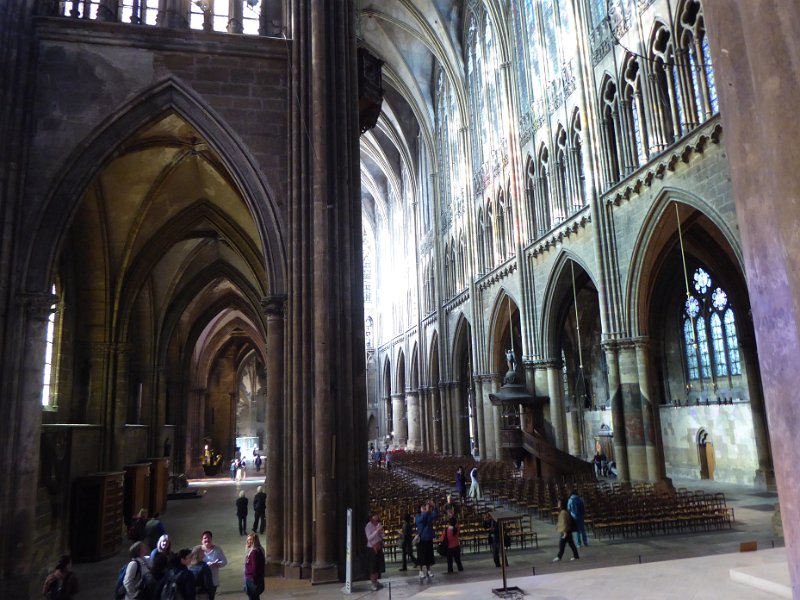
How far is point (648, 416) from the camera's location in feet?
54.9

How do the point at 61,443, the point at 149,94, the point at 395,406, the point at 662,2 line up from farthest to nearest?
the point at 395,406
the point at 662,2
the point at 61,443
the point at 149,94

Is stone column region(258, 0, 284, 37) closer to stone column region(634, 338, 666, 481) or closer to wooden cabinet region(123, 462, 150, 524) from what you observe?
→ wooden cabinet region(123, 462, 150, 524)

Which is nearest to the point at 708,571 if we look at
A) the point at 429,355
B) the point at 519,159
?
the point at 519,159

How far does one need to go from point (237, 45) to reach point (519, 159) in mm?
15520

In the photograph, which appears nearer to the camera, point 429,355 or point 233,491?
point 233,491

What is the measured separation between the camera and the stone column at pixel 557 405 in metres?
21.8

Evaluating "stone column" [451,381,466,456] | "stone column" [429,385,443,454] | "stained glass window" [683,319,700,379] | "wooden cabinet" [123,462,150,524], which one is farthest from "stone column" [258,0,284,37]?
"stone column" [429,385,443,454]

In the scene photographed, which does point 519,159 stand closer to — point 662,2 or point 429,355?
point 662,2

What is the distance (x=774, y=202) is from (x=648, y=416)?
610 inches

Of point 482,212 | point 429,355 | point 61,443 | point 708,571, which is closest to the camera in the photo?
point 708,571

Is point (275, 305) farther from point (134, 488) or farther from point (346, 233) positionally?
point (134, 488)

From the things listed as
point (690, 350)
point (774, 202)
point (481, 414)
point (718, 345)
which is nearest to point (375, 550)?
point (774, 202)

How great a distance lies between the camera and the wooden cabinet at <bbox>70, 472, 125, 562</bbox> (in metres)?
12.1

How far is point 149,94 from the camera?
10805 mm
